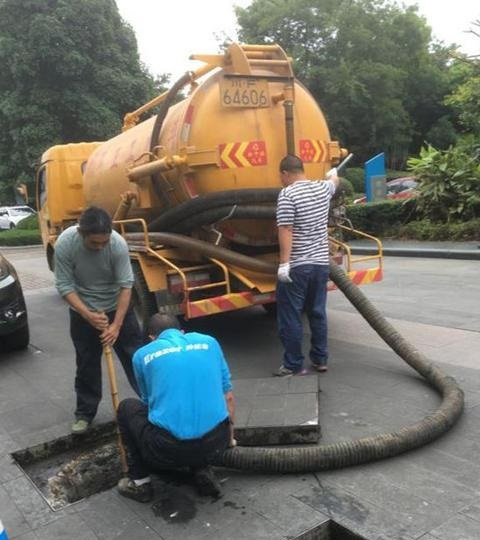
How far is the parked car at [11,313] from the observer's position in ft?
19.7

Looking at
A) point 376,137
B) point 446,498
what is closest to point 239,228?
point 446,498

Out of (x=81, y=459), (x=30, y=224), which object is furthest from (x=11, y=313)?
(x=30, y=224)

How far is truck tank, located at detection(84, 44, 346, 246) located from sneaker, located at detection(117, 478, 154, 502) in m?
2.78

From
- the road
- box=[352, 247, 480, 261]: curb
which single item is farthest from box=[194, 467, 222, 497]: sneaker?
box=[352, 247, 480, 261]: curb

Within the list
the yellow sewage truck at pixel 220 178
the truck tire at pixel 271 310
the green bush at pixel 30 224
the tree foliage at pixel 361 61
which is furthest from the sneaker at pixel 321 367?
the tree foliage at pixel 361 61

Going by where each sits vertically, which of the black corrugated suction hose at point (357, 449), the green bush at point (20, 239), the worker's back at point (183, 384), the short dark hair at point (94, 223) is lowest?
the green bush at point (20, 239)

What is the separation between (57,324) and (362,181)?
82.7ft

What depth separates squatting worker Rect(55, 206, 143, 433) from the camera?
3.93 meters

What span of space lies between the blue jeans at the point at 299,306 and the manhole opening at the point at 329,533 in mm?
2088

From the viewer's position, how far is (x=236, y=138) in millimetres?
5332

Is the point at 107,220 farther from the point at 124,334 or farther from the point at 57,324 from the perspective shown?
the point at 57,324

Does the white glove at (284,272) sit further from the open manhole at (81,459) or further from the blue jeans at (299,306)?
the open manhole at (81,459)

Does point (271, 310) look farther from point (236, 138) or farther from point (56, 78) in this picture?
point (56, 78)

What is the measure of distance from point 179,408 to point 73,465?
143 centimetres
